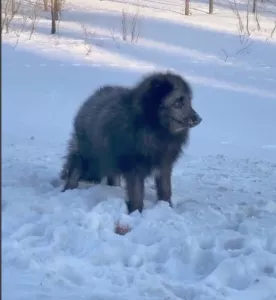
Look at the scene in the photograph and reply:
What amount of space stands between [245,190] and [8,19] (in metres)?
13.8

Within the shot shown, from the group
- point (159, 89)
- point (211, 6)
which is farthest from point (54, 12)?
point (159, 89)

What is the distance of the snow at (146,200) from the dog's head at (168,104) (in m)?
0.71

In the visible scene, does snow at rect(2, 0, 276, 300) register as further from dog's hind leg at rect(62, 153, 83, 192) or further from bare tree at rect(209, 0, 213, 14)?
bare tree at rect(209, 0, 213, 14)

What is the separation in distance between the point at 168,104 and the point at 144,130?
11.6 inches

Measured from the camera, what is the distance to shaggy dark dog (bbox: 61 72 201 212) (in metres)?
6.64

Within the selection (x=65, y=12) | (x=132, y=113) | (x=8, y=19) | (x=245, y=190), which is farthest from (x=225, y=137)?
(x=65, y=12)

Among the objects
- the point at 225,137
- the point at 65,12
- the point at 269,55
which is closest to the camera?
the point at 225,137

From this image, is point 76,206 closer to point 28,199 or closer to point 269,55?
point 28,199

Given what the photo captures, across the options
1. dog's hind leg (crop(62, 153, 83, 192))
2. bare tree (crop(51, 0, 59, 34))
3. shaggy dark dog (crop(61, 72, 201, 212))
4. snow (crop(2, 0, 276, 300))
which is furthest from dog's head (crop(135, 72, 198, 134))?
bare tree (crop(51, 0, 59, 34))

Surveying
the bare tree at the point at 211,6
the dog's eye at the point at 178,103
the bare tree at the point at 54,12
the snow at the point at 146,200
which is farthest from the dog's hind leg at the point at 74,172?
the bare tree at the point at 211,6

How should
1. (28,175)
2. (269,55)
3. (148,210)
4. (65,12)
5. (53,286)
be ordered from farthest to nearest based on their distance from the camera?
(65,12)
(269,55)
(28,175)
(148,210)
(53,286)

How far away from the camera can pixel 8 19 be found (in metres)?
20.5

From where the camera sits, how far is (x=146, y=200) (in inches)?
285

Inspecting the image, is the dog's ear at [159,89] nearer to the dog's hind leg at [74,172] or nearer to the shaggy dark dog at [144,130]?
the shaggy dark dog at [144,130]
